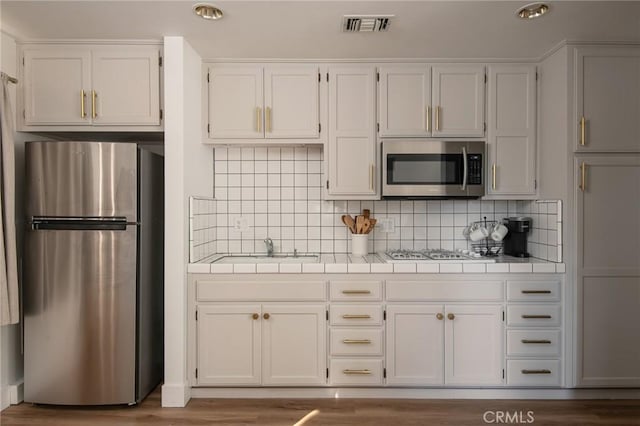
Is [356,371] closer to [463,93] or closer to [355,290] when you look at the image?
[355,290]

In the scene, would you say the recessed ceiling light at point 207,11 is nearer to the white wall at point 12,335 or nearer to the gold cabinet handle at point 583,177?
the white wall at point 12,335

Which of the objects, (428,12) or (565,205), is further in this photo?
(565,205)

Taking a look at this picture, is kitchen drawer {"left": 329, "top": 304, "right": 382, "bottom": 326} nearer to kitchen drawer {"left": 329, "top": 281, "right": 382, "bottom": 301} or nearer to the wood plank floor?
kitchen drawer {"left": 329, "top": 281, "right": 382, "bottom": 301}

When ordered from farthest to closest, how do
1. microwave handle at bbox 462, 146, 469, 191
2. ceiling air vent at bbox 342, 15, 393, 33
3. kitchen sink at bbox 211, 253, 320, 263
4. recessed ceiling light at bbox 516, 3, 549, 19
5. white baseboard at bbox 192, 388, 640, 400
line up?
kitchen sink at bbox 211, 253, 320, 263
microwave handle at bbox 462, 146, 469, 191
white baseboard at bbox 192, 388, 640, 400
ceiling air vent at bbox 342, 15, 393, 33
recessed ceiling light at bbox 516, 3, 549, 19

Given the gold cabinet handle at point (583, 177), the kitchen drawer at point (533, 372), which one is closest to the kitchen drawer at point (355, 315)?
the kitchen drawer at point (533, 372)

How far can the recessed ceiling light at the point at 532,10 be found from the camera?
2025mm

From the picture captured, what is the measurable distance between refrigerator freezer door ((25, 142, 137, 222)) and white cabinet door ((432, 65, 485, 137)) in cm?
206

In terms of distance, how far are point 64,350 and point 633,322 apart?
3467 mm

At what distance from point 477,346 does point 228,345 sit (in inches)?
61.9

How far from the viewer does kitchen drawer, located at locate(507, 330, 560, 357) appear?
8.16 ft

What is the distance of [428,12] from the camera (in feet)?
6.86

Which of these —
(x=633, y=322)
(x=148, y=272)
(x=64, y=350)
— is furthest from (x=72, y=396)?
(x=633, y=322)

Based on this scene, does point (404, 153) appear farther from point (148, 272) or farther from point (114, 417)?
point (114, 417)

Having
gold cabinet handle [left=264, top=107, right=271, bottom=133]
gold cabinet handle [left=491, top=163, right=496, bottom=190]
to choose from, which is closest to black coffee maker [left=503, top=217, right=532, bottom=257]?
gold cabinet handle [left=491, top=163, right=496, bottom=190]
